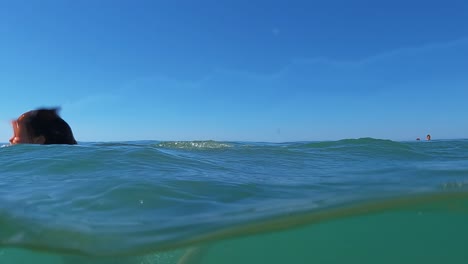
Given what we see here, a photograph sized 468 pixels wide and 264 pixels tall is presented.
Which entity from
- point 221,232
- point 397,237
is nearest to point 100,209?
point 221,232

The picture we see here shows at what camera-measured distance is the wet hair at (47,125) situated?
12.2 meters

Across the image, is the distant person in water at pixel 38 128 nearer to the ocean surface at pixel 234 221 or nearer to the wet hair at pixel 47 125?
the wet hair at pixel 47 125

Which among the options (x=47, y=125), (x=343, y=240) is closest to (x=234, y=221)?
(x=343, y=240)

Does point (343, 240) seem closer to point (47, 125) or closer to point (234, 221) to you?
point (234, 221)

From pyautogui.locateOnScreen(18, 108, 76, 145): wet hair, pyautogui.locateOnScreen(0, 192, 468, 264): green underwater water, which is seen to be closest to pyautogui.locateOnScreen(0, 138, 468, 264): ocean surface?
pyautogui.locateOnScreen(0, 192, 468, 264): green underwater water

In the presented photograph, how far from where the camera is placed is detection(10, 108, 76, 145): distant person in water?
12.2 metres

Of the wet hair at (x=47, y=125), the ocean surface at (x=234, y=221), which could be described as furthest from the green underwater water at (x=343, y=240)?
the wet hair at (x=47, y=125)

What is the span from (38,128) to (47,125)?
291 millimetres

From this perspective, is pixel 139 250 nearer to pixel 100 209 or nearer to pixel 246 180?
pixel 100 209

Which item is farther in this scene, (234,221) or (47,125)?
(47,125)

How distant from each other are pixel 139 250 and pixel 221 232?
751 mm

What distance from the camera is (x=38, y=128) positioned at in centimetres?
1247

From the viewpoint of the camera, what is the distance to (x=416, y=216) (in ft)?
12.5

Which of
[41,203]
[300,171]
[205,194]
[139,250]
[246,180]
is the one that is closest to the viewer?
[139,250]
